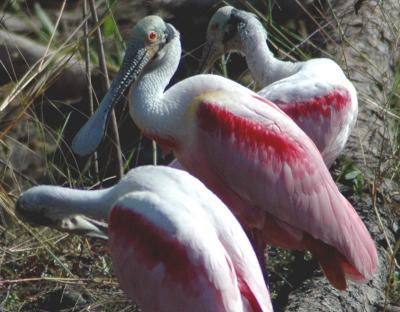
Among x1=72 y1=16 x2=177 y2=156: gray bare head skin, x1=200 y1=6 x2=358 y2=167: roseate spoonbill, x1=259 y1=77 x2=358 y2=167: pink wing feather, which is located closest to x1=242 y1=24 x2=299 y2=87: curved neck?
x1=200 y1=6 x2=358 y2=167: roseate spoonbill

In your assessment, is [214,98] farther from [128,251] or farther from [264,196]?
[128,251]

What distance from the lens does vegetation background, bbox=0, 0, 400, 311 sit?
716cm

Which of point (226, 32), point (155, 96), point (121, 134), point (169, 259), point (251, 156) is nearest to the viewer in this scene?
point (169, 259)

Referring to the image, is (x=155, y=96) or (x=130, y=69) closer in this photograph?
(x=155, y=96)

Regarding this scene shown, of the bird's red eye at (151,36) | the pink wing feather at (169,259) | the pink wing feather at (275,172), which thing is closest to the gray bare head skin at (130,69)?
the bird's red eye at (151,36)

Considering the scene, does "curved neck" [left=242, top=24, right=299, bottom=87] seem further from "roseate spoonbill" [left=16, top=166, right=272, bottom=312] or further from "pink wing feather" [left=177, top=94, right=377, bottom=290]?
"roseate spoonbill" [left=16, top=166, right=272, bottom=312]

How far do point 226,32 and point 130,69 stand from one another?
104 cm

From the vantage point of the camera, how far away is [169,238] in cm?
572

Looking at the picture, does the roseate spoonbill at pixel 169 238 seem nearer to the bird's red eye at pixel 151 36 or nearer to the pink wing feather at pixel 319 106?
the bird's red eye at pixel 151 36

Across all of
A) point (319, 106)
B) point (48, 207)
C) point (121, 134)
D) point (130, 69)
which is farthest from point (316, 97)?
point (121, 134)

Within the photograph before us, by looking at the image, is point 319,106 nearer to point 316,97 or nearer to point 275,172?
point 316,97

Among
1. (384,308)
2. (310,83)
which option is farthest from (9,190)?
(384,308)

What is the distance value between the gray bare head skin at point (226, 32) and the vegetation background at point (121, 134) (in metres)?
0.11

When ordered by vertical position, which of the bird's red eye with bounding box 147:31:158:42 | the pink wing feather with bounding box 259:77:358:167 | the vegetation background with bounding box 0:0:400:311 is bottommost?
the vegetation background with bounding box 0:0:400:311
